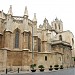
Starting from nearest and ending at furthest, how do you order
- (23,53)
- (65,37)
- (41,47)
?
(23,53) < (41,47) < (65,37)

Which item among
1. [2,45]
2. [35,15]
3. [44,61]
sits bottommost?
[44,61]

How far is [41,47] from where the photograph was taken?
1587 inches

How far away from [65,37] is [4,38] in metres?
29.0

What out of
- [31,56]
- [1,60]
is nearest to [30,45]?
[31,56]

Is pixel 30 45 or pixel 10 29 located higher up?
pixel 10 29

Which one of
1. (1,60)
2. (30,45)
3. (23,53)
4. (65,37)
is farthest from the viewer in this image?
(65,37)

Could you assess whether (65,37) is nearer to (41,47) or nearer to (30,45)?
(41,47)

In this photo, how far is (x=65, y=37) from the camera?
190ft

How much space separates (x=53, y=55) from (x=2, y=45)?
37.4ft

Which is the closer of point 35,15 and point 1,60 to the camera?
point 1,60

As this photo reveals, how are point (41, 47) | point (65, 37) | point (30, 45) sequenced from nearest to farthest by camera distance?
point (30, 45)
point (41, 47)
point (65, 37)

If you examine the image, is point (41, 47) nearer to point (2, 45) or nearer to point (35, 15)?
point (35, 15)

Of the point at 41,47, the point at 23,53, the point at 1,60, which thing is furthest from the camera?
the point at 41,47

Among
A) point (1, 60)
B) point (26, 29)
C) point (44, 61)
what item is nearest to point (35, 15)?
point (26, 29)
